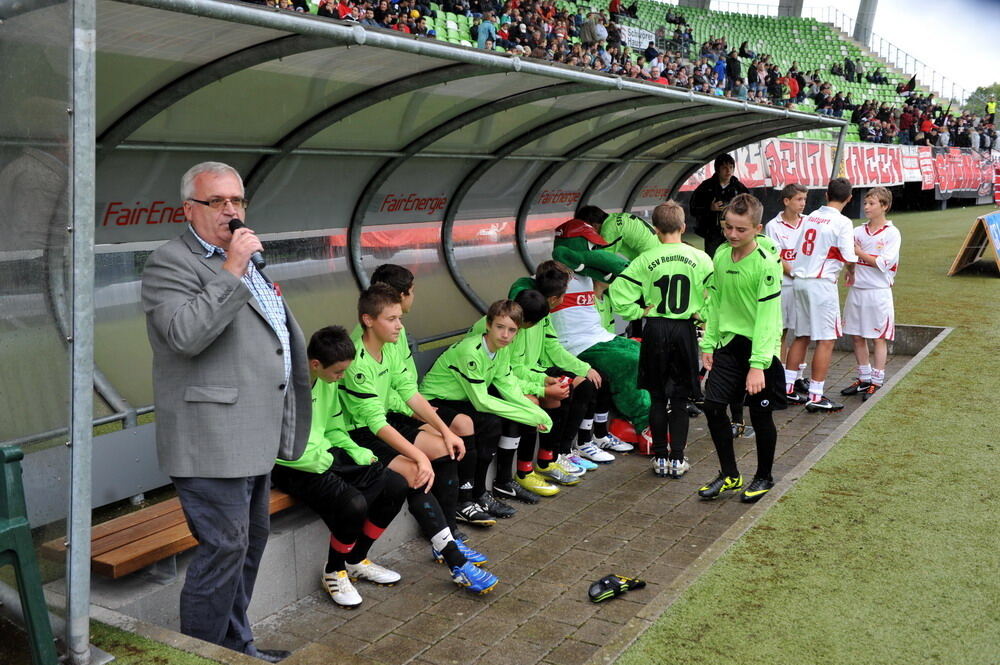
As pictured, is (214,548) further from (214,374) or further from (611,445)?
(611,445)

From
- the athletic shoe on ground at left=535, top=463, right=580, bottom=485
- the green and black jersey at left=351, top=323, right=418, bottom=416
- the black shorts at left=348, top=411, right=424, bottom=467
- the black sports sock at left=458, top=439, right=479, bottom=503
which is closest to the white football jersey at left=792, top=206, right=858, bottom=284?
the athletic shoe on ground at left=535, top=463, right=580, bottom=485

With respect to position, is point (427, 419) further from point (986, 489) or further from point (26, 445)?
point (986, 489)

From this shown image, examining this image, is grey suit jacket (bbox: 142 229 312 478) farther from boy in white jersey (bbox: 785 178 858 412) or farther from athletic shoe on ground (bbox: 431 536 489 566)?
boy in white jersey (bbox: 785 178 858 412)

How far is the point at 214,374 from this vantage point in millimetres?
2918

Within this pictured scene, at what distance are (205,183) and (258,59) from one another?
60.0 inches

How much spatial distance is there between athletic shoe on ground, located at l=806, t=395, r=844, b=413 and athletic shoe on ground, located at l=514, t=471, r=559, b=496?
2739 mm

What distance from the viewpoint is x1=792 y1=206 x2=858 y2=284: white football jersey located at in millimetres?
7328

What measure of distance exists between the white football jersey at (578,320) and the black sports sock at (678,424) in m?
0.88

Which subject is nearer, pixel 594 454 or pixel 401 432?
pixel 401 432

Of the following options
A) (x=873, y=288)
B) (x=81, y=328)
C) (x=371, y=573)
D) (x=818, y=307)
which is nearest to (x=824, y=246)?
(x=818, y=307)

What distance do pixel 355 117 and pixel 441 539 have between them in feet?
9.32

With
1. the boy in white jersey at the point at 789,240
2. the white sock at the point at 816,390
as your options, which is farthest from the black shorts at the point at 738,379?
the white sock at the point at 816,390

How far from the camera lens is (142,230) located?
5.43m

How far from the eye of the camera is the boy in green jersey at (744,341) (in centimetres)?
523
